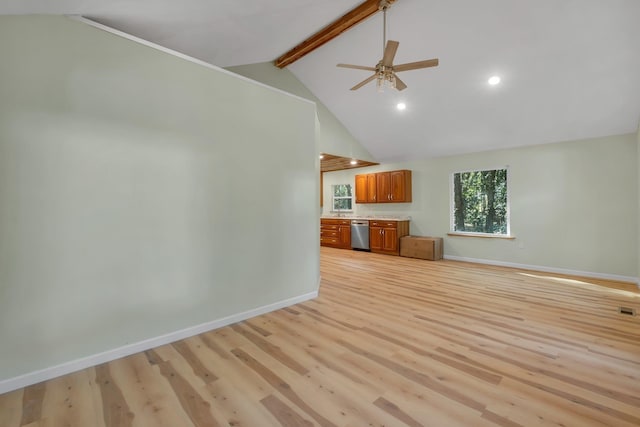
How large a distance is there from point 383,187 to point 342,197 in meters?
1.75

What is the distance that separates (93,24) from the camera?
219cm

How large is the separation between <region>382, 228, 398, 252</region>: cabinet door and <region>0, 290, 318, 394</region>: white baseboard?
4327 mm

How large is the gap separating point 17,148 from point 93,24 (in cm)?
111

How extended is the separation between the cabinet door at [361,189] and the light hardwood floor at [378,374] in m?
4.78

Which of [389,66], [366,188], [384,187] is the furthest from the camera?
[366,188]

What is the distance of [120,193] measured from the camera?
7.50 feet

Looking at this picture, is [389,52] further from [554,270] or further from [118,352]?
[554,270]

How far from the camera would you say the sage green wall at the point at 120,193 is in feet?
6.31

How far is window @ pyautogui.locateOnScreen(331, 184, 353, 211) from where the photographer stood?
8803 millimetres

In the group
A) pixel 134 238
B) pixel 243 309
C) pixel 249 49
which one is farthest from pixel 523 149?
pixel 134 238

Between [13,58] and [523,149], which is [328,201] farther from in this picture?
[13,58]

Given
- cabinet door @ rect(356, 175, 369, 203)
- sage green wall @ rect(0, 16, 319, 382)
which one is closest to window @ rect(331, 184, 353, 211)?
cabinet door @ rect(356, 175, 369, 203)

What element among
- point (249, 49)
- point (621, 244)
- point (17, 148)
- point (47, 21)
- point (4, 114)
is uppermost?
point (249, 49)

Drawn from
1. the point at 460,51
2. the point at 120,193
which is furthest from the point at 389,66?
the point at 120,193
